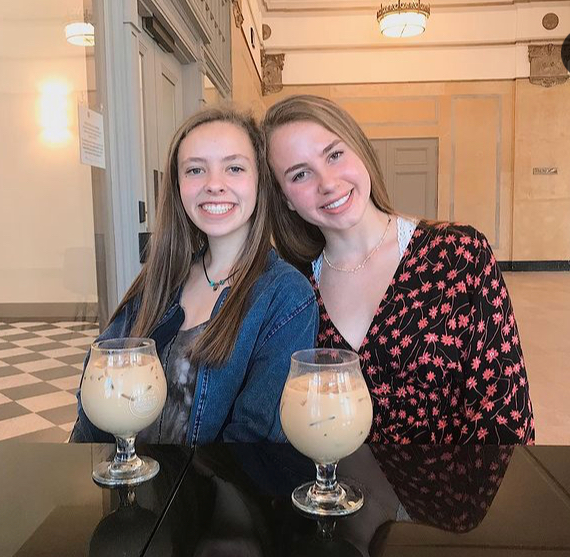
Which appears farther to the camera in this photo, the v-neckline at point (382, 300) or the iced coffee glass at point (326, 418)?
the v-neckline at point (382, 300)

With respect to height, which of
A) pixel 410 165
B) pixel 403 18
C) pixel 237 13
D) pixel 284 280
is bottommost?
pixel 284 280

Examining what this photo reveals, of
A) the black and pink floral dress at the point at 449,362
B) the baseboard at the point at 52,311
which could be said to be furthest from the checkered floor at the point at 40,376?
the black and pink floral dress at the point at 449,362

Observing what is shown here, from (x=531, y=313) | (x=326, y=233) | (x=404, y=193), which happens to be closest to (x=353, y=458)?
(x=326, y=233)

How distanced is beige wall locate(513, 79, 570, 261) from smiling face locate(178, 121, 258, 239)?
11326mm

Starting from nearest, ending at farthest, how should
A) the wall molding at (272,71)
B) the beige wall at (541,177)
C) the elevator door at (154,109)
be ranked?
the elevator door at (154,109) → the beige wall at (541,177) → the wall molding at (272,71)

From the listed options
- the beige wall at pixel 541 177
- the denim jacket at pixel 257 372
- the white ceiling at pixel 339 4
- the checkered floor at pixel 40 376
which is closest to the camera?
the denim jacket at pixel 257 372

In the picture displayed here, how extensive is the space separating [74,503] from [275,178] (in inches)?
43.8

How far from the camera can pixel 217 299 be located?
4.96 ft

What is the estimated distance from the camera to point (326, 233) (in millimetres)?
1804

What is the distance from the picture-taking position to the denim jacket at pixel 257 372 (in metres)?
1.27

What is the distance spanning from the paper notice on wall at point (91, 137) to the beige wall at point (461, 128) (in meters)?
9.39

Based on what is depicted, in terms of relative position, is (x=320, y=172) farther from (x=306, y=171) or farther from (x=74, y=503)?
(x=74, y=503)

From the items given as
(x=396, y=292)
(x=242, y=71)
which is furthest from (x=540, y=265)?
(x=396, y=292)

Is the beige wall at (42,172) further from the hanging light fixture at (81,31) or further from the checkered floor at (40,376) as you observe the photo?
the checkered floor at (40,376)
